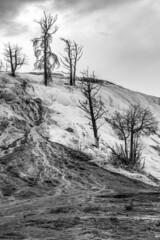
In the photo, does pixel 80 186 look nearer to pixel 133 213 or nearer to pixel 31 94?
pixel 133 213

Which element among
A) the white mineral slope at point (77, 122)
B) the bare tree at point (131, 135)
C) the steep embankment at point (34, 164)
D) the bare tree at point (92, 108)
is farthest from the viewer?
the bare tree at point (92, 108)

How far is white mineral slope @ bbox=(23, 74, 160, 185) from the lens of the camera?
24094 mm

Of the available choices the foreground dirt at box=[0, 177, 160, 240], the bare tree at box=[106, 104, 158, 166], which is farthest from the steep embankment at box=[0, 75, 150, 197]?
the foreground dirt at box=[0, 177, 160, 240]

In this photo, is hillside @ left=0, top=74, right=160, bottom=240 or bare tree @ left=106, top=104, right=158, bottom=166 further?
bare tree @ left=106, top=104, right=158, bottom=166

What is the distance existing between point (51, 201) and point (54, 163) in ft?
23.8

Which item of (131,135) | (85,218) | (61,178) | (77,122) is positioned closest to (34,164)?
(61,178)

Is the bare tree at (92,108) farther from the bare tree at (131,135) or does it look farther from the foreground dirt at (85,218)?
the foreground dirt at (85,218)

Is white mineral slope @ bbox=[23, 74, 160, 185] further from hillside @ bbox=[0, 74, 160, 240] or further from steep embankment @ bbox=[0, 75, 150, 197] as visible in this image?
steep embankment @ bbox=[0, 75, 150, 197]

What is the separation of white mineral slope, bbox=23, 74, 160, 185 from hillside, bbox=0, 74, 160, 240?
0.24 ft

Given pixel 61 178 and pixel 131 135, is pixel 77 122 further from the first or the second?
pixel 61 178

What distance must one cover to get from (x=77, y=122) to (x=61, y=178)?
12.4 meters

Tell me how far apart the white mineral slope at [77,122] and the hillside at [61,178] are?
0.24 ft

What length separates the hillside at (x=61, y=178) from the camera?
805cm

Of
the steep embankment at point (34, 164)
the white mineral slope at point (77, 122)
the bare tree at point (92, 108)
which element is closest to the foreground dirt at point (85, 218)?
the steep embankment at point (34, 164)
